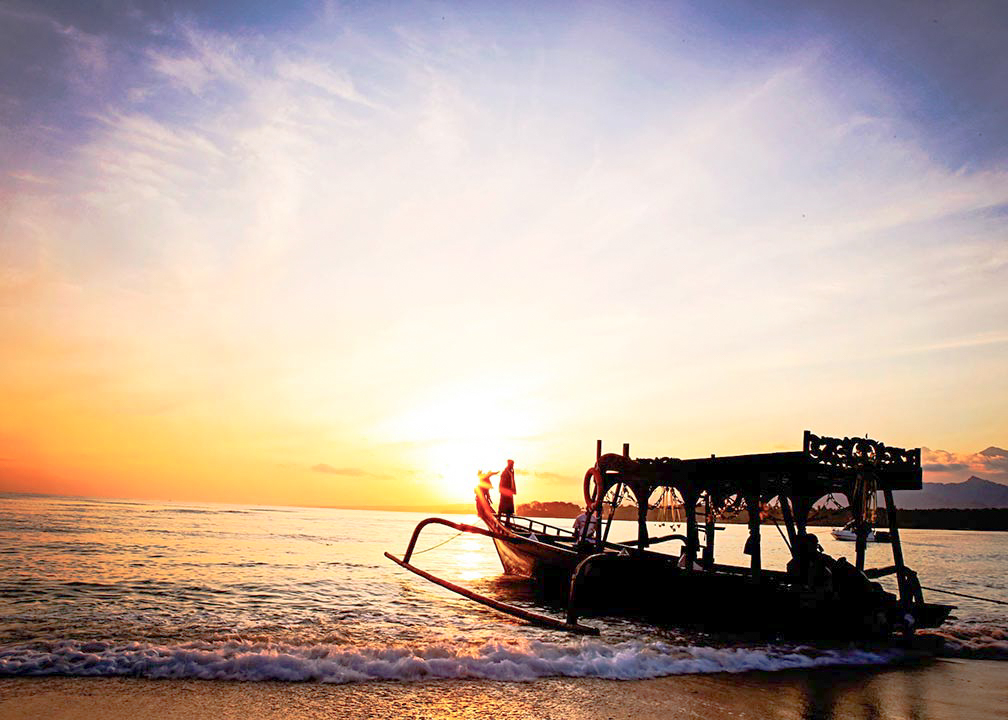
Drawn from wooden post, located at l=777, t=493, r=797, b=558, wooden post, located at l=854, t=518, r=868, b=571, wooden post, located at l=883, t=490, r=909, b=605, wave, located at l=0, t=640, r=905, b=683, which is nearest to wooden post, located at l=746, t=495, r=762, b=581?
wooden post, located at l=777, t=493, r=797, b=558

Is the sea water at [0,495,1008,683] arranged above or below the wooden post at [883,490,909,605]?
below

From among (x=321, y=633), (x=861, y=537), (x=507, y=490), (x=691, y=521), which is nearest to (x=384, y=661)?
(x=321, y=633)

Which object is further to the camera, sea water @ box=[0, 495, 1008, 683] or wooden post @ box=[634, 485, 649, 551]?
wooden post @ box=[634, 485, 649, 551]

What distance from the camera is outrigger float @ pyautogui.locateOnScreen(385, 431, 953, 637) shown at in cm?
1502

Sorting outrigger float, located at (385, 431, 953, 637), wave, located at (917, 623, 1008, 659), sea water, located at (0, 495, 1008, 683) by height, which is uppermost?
outrigger float, located at (385, 431, 953, 637)

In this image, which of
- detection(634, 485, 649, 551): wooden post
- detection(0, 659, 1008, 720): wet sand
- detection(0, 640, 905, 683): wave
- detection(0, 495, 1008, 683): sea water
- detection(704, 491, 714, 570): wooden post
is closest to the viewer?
detection(0, 659, 1008, 720): wet sand

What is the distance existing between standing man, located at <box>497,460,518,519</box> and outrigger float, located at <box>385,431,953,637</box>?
19.1 feet

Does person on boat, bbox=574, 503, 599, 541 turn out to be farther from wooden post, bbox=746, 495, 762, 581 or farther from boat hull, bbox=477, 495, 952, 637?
wooden post, bbox=746, 495, 762, 581

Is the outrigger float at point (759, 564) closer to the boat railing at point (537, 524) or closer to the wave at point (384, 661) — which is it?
the wave at point (384, 661)

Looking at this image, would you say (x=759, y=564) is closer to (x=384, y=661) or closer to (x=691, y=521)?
(x=691, y=521)

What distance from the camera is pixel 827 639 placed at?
15047 millimetres

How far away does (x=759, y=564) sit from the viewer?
52.5 feet

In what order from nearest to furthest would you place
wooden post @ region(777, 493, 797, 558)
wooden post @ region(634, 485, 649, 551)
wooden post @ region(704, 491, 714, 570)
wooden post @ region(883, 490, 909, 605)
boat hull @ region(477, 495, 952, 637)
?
boat hull @ region(477, 495, 952, 637)
wooden post @ region(883, 490, 909, 605)
wooden post @ region(777, 493, 797, 558)
wooden post @ region(704, 491, 714, 570)
wooden post @ region(634, 485, 649, 551)

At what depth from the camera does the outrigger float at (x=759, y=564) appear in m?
15.0
